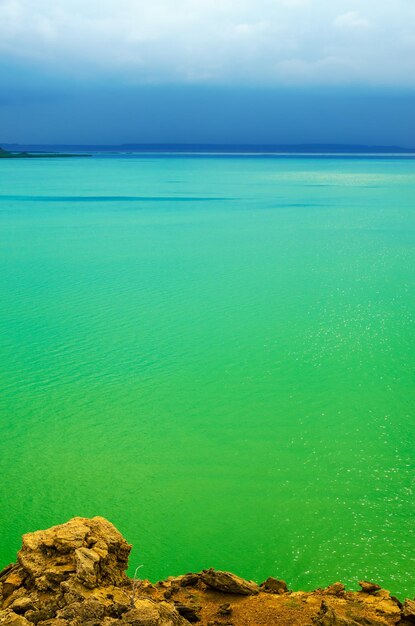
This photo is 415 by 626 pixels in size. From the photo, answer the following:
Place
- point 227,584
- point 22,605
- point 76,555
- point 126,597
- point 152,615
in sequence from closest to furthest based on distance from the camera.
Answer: point 152,615 < point 22,605 < point 126,597 < point 76,555 < point 227,584

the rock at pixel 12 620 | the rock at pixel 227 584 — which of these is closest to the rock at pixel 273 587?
the rock at pixel 227 584

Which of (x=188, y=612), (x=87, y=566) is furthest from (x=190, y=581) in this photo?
(x=87, y=566)

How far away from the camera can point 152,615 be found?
3.38 metres

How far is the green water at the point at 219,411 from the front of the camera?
18.9 feet

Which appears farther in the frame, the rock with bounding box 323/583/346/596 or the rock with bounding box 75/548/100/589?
the rock with bounding box 323/583/346/596

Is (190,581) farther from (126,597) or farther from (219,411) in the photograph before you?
(219,411)

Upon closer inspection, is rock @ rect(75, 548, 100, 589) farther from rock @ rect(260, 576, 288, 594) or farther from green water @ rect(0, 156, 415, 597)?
green water @ rect(0, 156, 415, 597)

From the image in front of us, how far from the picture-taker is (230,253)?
850 inches

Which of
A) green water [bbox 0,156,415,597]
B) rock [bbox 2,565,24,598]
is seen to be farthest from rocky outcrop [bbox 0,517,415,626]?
green water [bbox 0,156,415,597]

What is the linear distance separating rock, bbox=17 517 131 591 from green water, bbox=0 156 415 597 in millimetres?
1408

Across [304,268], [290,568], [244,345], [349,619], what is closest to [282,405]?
[244,345]

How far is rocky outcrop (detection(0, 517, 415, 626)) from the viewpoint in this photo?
346cm

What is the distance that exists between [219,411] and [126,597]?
15.5 ft

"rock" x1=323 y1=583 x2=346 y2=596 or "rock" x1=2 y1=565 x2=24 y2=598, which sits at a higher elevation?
"rock" x1=2 y1=565 x2=24 y2=598
